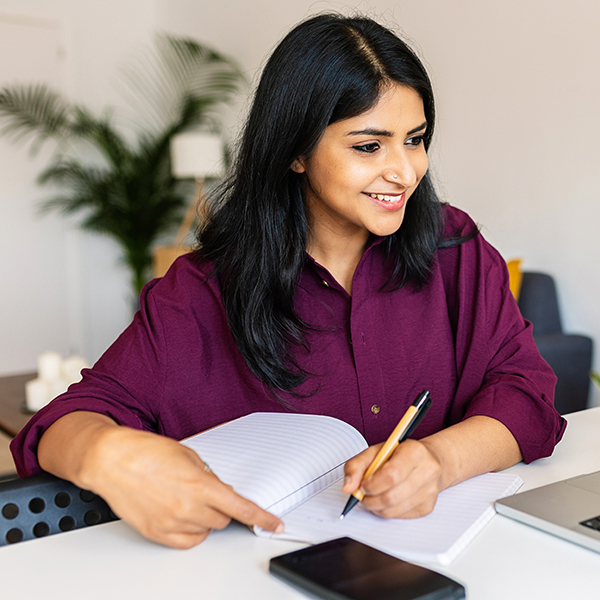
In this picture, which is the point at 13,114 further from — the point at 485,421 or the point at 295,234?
the point at 485,421

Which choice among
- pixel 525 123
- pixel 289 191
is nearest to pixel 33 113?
pixel 525 123

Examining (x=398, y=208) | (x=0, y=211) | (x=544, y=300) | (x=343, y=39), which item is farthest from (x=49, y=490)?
(x=0, y=211)

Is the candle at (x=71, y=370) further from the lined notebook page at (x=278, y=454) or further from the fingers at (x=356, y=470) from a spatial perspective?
the fingers at (x=356, y=470)

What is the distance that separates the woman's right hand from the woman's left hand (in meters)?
0.09

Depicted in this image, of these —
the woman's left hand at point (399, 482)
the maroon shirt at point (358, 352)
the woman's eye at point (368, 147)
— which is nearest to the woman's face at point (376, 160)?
the woman's eye at point (368, 147)

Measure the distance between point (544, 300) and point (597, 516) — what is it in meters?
2.02

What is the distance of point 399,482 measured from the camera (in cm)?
66

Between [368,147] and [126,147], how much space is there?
12.8ft

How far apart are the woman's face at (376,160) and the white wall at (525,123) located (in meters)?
1.18

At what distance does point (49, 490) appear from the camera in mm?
723

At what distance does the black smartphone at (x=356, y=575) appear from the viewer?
0.51m

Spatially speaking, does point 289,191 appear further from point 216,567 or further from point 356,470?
point 216,567

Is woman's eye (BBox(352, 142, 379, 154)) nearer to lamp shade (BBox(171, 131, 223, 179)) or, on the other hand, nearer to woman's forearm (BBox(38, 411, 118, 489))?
woman's forearm (BBox(38, 411, 118, 489))

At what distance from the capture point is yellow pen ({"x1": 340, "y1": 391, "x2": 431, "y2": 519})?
26.4 inches
